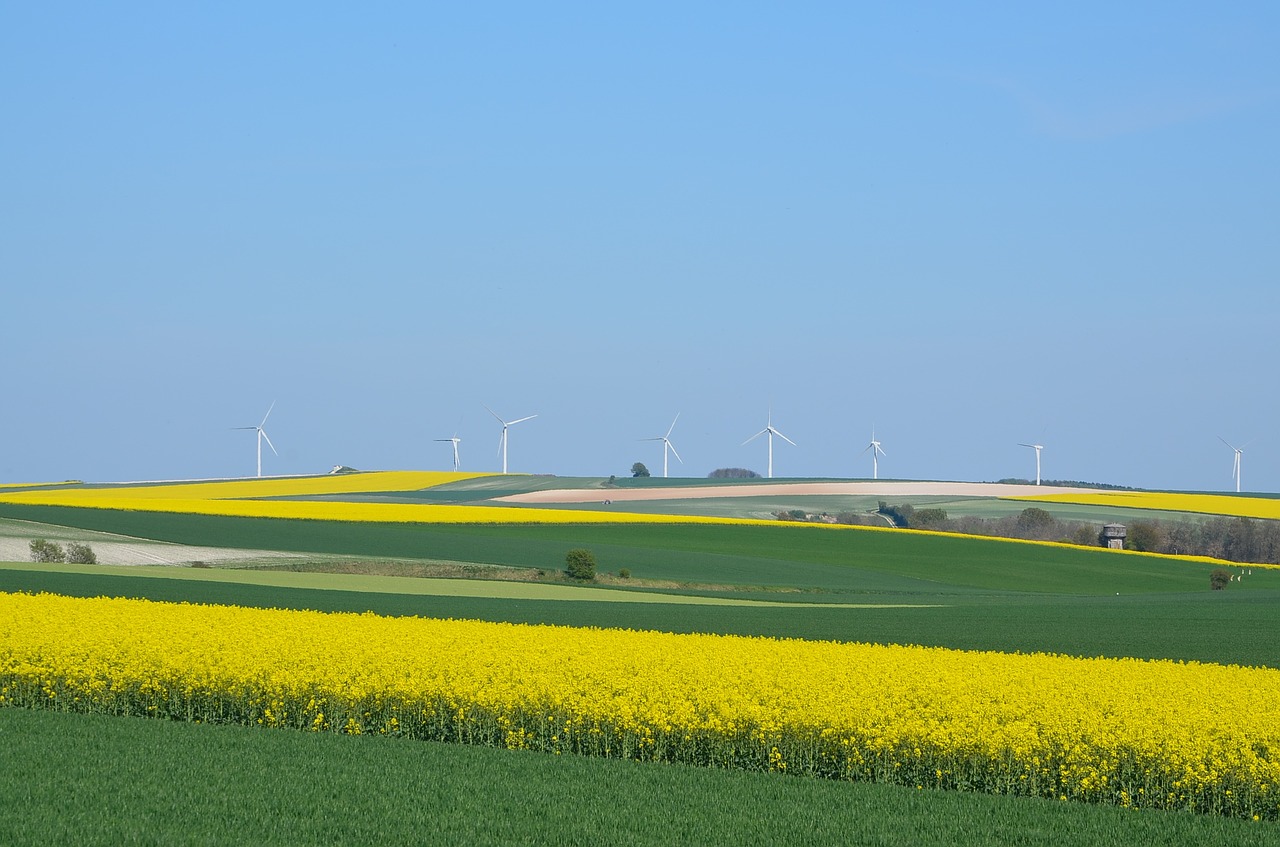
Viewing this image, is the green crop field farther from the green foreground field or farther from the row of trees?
the row of trees

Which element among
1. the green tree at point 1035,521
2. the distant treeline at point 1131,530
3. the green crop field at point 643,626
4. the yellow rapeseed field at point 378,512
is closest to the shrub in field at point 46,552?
the green crop field at point 643,626

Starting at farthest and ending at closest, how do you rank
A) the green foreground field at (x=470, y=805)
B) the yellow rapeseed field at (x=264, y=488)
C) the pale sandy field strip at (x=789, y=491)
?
the pale sandy field strip at (x=789, y=491) → the yellow rapeseed field at (x=264, y=488) → the green foreground field at (x=470, y=805)

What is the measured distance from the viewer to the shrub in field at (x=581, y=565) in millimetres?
47906

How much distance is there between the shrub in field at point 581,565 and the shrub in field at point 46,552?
63.2 ft

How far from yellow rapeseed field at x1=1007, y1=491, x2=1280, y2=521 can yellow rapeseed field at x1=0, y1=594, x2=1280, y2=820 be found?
68095mm

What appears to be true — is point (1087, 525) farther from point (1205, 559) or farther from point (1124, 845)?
point (1124, 845)

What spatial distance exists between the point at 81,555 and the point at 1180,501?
71132 mm

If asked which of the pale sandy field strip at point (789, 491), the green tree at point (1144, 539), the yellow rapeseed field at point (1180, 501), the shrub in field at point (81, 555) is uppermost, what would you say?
the pale sandy field strip at point (789, 491)

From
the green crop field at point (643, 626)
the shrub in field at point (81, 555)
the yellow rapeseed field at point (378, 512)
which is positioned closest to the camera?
the green crop field at point (643, 626)

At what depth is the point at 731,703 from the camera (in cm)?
1609

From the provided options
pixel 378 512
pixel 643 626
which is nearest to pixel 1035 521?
pixel 378 512

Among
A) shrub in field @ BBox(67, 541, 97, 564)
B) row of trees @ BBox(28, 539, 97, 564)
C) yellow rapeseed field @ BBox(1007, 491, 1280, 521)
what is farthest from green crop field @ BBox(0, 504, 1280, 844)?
yellow rapeseed field @ BBox(1007, 491, 1280, 521)

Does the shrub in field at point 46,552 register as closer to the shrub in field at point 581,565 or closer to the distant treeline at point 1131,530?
the shrub in field at point 581,565

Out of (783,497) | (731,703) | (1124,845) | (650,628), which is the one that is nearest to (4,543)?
(650,628)
